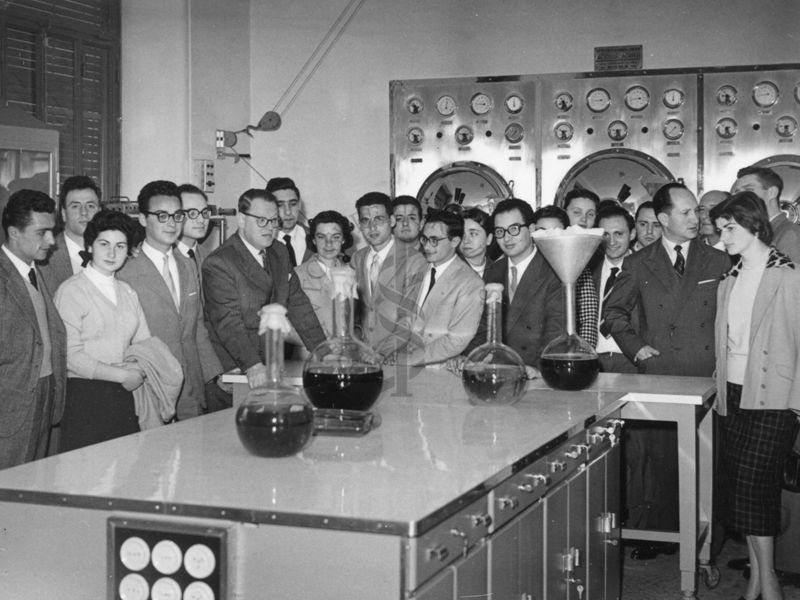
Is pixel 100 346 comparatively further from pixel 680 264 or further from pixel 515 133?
pixel 515 133

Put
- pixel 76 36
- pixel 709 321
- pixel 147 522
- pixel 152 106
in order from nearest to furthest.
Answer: pixel 147 522 < pixel 709 321 < pixel 76 36 < pixel 152 106

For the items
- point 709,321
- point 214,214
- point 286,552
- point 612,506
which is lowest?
point 612,506

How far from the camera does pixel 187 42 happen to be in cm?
747

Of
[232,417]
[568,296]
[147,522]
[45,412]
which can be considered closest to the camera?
[147,522]

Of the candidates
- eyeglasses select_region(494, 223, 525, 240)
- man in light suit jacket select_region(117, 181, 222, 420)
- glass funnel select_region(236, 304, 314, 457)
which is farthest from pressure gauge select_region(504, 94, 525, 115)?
glass funnel select_region(236, 304, 314, 457)

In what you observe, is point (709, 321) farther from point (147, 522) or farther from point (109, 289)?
point (147, 522)

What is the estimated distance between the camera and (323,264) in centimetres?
590

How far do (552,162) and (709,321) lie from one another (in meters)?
3.10

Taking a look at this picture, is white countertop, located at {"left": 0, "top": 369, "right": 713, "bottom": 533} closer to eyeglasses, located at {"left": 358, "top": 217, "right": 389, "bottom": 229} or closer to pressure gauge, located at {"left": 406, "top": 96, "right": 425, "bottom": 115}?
eyeglasses, located at {"left": 358, "top": 217, "right": 389, "bottom": 229}

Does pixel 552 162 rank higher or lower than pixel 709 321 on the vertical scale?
higher

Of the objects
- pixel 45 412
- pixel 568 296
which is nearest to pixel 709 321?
pixel 568 296

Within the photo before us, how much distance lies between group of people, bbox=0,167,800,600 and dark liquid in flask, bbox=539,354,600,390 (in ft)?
1.67

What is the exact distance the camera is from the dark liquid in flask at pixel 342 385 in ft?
9.57

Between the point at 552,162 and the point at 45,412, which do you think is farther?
the point at 552,162
